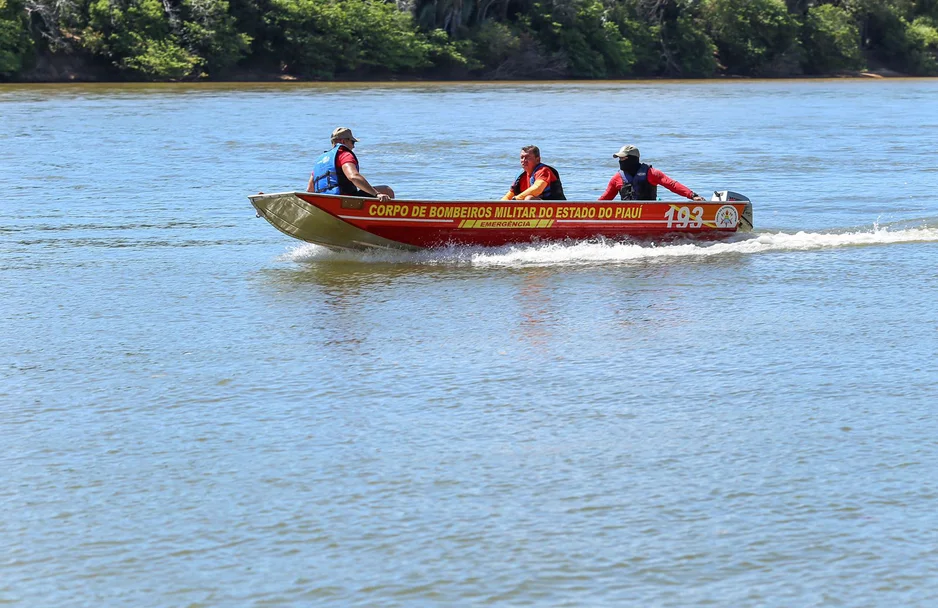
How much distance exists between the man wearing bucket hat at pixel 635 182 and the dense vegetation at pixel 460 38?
160 feet

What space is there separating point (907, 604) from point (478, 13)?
70.9 m

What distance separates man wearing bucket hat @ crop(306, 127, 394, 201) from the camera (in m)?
15.3

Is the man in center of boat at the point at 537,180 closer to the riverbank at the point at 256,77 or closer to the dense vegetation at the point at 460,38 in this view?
the dense vegetation at the point at 460,38

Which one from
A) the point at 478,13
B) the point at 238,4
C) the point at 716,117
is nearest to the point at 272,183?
the point at 716,117

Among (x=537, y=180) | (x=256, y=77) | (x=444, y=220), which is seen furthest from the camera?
(x=256, y=77)

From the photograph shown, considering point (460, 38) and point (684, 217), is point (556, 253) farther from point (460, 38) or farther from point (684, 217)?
point (460, 38)

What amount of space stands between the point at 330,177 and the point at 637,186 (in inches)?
145

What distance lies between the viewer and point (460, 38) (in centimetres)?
7344

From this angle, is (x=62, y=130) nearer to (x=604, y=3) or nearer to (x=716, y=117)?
(x=716, y=117)

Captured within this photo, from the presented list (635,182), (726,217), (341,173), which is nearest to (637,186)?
(635,182)

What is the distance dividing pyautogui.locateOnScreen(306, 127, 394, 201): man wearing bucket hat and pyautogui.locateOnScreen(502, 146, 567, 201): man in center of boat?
164 centimetres

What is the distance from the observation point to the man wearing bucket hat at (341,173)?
15266 mm

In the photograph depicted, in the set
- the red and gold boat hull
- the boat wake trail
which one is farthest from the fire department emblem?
the red and gold boat hull

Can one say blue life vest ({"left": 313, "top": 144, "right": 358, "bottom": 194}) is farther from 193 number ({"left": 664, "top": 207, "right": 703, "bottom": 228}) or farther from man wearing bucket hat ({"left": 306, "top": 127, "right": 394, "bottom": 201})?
193 number ({"left": 664, "top": 207, "right": 703, "bottom": 228})
